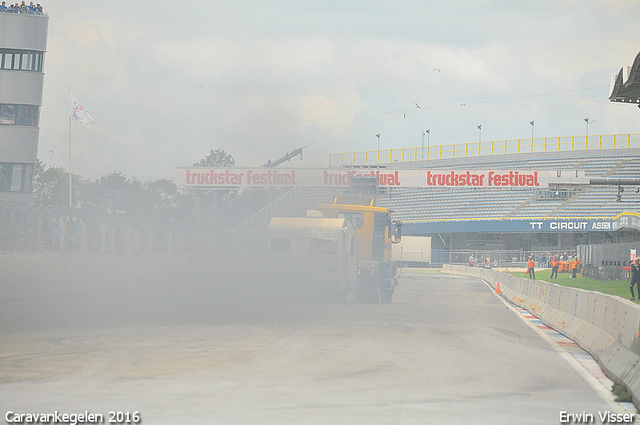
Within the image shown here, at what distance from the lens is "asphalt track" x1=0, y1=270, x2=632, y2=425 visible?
7086 mm

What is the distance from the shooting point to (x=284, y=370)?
941 cm

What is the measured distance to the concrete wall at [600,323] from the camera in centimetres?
901

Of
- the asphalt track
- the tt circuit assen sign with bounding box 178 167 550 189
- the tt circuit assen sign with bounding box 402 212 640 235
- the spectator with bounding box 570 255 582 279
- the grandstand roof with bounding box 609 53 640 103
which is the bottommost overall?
the asphalt track

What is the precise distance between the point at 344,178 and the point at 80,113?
18.4 m

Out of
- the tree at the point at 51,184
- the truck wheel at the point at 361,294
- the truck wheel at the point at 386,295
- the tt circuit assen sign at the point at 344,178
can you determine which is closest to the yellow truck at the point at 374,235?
the truck wheel at the point at 386,295

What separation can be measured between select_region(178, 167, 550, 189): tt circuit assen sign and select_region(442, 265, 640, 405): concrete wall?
104ft

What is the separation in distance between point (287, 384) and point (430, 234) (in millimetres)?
73573

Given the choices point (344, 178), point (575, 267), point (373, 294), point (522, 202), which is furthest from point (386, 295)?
point (522, 202)

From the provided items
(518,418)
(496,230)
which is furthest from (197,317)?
(496,230)

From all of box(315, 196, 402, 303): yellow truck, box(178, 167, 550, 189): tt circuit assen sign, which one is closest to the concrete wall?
box(315, 196, 402, 303): yellow truck

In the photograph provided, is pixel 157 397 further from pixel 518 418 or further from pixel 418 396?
pixel 518 418

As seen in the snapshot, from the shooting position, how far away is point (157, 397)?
297 inches

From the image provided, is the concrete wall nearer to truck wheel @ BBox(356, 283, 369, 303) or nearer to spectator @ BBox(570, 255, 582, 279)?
truck wheel @ BBox(356, 283, 369, 303)

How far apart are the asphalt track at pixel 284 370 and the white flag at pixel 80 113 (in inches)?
1190
